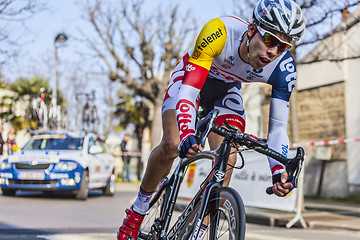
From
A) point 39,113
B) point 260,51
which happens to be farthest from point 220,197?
point 39,113

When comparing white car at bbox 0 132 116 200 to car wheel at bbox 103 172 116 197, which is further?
car wheel at bbox 103 172 116 197

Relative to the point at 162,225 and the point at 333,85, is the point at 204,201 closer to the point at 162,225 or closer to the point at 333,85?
the point at 162,225

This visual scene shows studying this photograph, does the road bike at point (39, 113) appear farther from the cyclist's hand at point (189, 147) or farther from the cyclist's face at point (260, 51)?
the cyclist's hand at point (189, 147)

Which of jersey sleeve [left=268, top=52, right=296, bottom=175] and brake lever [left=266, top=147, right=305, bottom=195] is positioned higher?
jersey sleeve [left=268, top=52, right=296, bottom=175]

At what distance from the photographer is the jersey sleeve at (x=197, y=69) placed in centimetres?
345

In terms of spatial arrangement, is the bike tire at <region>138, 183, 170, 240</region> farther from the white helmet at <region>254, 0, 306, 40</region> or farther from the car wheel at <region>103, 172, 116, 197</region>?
the car wheel at <region>103, 172, 116, 197</region>

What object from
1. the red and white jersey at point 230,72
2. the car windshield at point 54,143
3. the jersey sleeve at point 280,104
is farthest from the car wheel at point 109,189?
the jersey sleeve at point 280,104

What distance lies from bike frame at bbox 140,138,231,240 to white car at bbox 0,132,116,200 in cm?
853

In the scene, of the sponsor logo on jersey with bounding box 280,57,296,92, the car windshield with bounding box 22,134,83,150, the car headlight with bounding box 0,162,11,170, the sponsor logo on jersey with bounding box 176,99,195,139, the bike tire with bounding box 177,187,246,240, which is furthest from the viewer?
the car windshield with bounding box 22,134,83,150

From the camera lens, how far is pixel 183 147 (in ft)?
10.4

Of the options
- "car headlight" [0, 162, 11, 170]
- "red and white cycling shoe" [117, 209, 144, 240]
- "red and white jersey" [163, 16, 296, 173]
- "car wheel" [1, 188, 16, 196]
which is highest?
"red and white jersey" [163, 16, 296, 173]

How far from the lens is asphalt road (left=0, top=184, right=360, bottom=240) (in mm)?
7281

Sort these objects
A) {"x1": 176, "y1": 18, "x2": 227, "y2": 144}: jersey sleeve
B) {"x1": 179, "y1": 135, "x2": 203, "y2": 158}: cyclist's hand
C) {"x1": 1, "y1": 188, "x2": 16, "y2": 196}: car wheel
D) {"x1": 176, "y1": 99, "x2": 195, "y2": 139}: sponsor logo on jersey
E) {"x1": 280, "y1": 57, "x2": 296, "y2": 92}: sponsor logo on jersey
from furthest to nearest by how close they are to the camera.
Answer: {"x1": 1, "y1": 188, "x2": 16, "y2": 196}: car wheel, {"x1": 280, "y1": 57, "x2": 296, "y2": 92}: sponsor logo on jersey, {"x1": 176, "y1": 18, "x2": 227, "y2": 144}: jersey sleeve, {"x1": 176, "y1": 99, "x2": 195, "y2": 139}: sponsor logo on jersey, {"x1": 179, "y1": 135, "x2": 203, "y2": 158}: cyclist's hand

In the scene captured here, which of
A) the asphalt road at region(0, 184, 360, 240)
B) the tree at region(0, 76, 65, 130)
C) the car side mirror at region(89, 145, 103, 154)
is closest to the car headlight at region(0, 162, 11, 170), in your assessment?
the asphalt road at region(0, 184, 360, 240)
